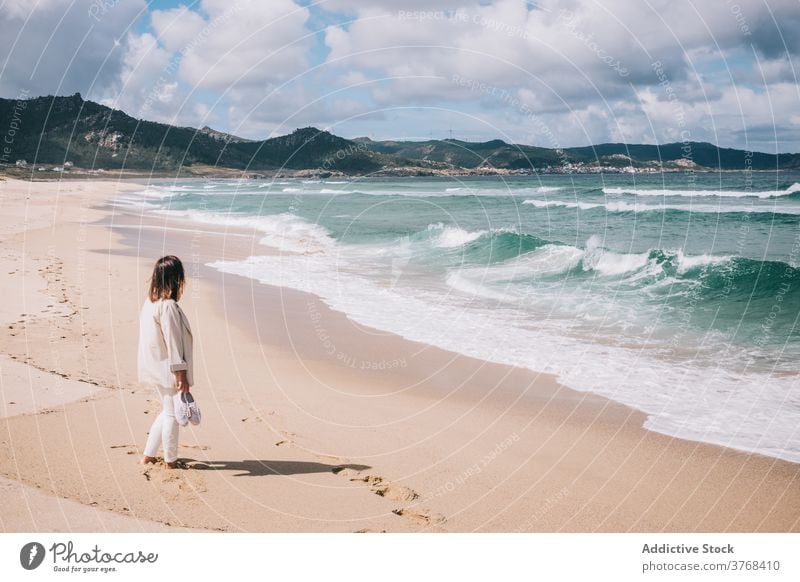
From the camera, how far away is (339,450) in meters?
6.61

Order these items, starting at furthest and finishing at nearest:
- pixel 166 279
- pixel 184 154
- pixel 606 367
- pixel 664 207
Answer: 1. pixel 184 154
2. pixel 664 207
3. pixel 606 367
4. pixel 166 279

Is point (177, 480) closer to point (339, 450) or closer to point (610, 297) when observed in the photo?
point (339, 450)

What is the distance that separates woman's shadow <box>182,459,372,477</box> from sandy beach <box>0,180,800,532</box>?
21 millimetres

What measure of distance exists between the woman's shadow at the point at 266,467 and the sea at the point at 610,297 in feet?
13.4

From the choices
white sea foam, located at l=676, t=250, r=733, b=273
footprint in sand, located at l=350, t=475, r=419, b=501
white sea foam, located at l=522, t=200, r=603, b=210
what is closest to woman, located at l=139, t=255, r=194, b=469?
footprint in sand, located at l=350, t=475, r=419, b=501

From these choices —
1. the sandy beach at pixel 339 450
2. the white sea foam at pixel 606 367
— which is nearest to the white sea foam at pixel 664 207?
the white sea foam at pixel 606 367

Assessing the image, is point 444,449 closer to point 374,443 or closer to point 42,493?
point 374,443

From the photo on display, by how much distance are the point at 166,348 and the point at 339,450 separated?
2.09m

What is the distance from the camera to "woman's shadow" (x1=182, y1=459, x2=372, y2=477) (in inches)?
231

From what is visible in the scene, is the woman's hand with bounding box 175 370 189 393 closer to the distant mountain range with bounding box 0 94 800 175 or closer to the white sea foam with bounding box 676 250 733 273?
the white sea foam with bounding box 676 250 733 273

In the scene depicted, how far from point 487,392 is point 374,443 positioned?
2.59 metres

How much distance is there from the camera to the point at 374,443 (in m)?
6.86

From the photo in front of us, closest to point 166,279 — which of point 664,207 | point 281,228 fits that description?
point 281,228

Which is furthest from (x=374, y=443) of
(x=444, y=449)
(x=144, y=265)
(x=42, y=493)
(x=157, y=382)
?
(x=144, y=265)
